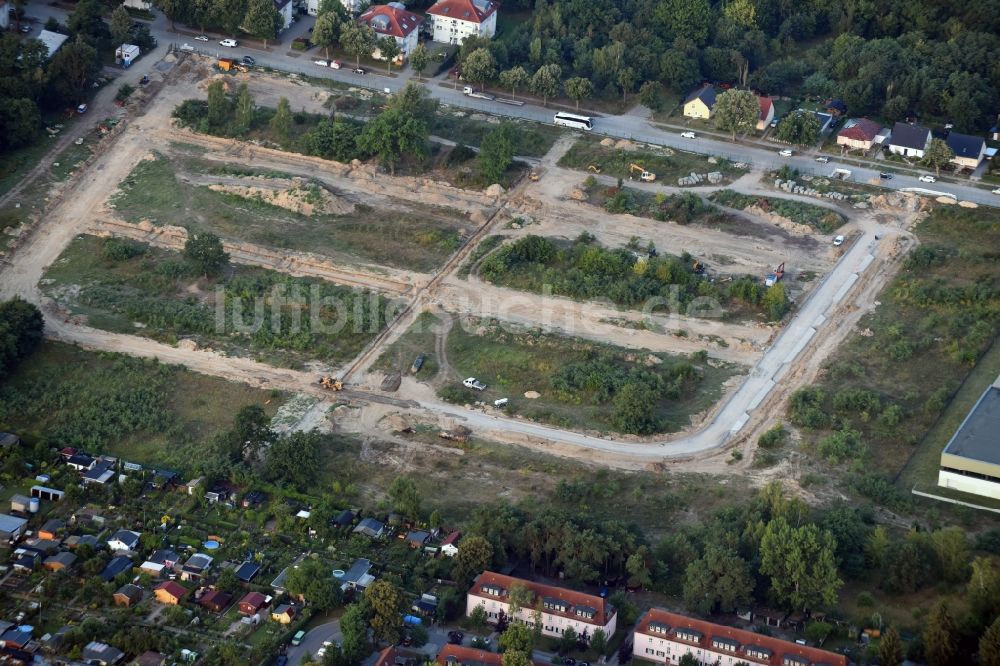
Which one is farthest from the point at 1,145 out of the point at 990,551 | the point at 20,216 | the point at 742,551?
the point at 990,551

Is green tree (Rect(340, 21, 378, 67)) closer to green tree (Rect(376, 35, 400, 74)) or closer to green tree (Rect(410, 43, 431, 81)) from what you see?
green tree (Rect(376, 35, 400, 74))

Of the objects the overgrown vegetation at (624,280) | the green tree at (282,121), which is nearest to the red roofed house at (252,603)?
the overgrown vegetation at (624,280)

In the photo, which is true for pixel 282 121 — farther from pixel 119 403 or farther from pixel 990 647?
pixel 990 647

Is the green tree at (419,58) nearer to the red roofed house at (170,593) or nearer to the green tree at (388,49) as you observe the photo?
the green tree at (388,49)

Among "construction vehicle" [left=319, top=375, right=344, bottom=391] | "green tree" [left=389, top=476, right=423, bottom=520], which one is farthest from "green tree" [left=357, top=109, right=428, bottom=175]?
"green tree" [left=389, top=476, right=423, bottom=520]

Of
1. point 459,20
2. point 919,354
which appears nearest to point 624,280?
point 919,354

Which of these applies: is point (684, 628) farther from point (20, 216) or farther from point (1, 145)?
point (1, 145)
